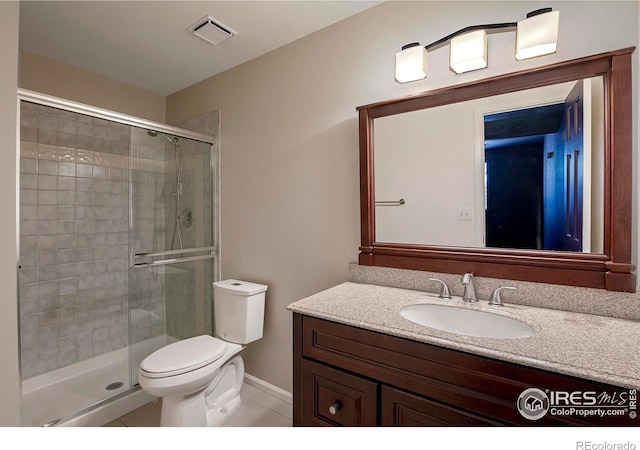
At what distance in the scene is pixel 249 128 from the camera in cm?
224

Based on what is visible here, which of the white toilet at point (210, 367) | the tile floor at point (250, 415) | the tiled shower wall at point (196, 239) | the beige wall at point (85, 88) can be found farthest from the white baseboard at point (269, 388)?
the beige wall at point (85, 88)

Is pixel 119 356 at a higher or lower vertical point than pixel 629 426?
lower

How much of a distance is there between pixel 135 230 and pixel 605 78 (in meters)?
2.51

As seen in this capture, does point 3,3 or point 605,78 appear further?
point 3,3

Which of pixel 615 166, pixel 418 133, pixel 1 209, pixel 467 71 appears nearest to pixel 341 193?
pixel 418 133

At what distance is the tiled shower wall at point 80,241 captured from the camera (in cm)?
212

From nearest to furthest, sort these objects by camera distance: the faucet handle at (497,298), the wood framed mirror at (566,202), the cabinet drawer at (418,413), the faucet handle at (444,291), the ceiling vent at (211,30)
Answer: the cabinet drawer at (418,413) → the wood framed mirror at (566,202) → the faucet handle at (497,298) → the faucet handle at (444,291) → the ceiling vent at (211,30)

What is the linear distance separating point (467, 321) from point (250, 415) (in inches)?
54.6

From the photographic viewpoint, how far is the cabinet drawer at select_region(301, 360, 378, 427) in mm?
1137

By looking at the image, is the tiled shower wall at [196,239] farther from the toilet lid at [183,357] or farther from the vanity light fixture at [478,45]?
the vanity light fixture at [478,45]

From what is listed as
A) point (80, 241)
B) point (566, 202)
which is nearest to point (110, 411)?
point (80, 241)

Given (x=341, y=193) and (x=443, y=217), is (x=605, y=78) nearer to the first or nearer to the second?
(x=443, y=217)

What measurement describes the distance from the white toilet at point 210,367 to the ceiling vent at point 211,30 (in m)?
1.52
